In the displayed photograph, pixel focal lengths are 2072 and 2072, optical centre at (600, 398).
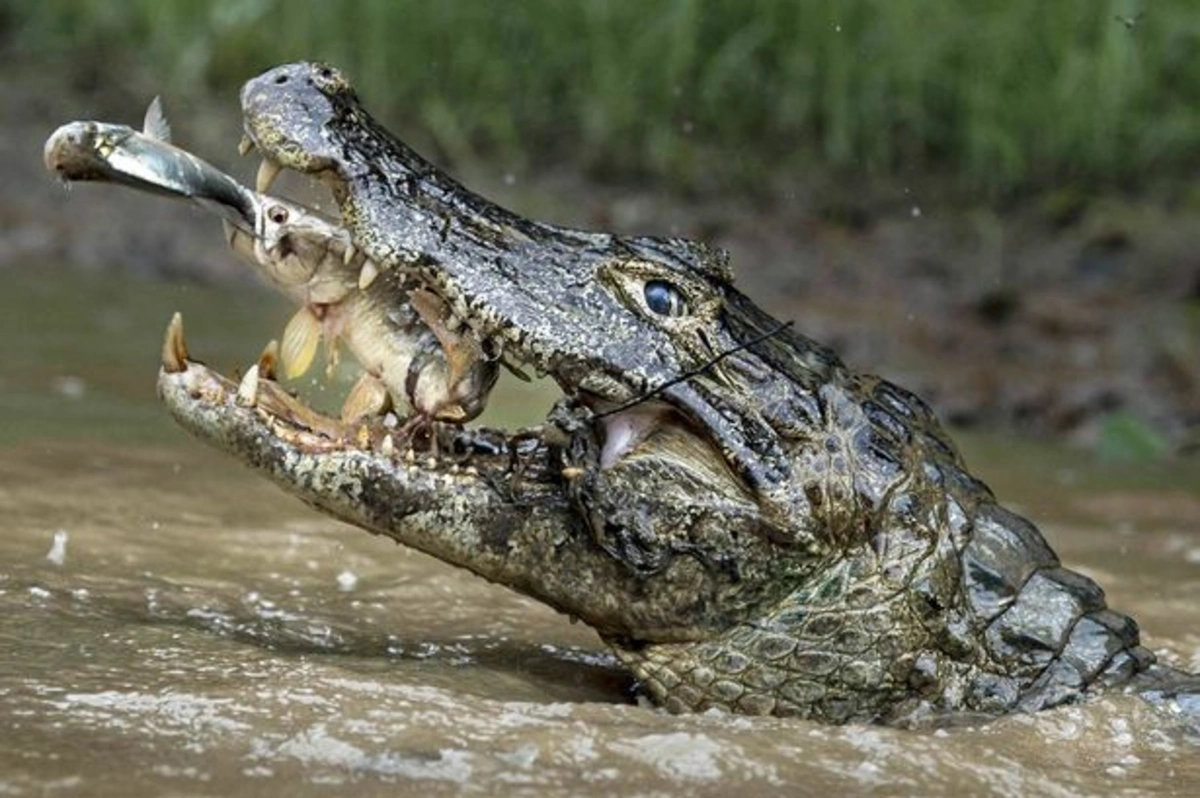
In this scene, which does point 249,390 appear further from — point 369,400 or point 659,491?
point 659,491

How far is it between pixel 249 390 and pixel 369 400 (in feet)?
0.76

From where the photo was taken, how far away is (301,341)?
3.70m

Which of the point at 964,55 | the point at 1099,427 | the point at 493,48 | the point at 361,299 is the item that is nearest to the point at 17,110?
the point at 493,48

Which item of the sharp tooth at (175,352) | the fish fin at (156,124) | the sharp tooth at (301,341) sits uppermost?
the fish fin at (156,124)

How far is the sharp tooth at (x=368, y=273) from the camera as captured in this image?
3.52 meters

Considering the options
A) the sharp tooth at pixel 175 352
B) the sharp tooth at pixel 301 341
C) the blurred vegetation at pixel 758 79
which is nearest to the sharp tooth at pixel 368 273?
the sharp tooth at pixel 301 341

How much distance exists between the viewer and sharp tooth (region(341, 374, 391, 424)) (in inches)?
144

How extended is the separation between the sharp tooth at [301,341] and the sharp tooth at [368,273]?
201 millimetres

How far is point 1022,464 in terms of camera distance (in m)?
7.17

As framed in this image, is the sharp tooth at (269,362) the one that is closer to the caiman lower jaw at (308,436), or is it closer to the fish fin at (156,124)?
the caiman lower jaw at (308,436)

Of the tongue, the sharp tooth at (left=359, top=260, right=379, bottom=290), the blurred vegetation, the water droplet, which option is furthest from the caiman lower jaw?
the blurred vegetation

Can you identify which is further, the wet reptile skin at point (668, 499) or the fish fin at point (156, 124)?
the fish fin at point (156, 124)

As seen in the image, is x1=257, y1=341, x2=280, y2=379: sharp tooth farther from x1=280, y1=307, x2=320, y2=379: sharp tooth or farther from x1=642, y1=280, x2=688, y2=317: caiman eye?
x1=642, y1=280, x2=688, y2=317: caiman eye

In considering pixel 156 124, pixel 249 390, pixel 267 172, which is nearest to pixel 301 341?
pixel 249 390
